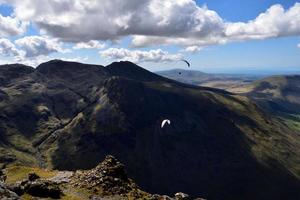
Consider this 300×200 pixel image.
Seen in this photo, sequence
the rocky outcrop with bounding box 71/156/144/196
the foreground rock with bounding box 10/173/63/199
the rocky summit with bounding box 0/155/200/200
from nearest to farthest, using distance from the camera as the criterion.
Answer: the foreground rock with bounding box 10/173/63/199 < the rocky summit with bounding box 0/155/200/200 < the rocky outcrop with bounding box 71/156/144/196

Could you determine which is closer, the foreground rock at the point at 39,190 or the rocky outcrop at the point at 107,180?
the foreground rock at the point at 39,190

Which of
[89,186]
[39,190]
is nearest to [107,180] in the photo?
[89,186]

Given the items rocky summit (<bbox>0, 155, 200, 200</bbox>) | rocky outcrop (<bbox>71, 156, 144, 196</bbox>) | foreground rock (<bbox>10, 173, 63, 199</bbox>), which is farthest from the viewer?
rocky outcrop (<bbox>71, 156, 144, 196</bbox>)

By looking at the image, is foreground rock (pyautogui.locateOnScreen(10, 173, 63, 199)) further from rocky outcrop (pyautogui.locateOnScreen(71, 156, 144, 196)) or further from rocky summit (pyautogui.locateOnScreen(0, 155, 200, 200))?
rocky outcrop (pyautogui.locateOnScreen(71, 156, 144, 196))

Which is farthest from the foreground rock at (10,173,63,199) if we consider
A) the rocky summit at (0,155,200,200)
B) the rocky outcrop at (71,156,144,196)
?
the rocky outcrop at (71,156,144,196)

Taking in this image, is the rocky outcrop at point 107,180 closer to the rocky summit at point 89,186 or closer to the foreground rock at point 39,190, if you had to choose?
the rocky summit at point 89,186

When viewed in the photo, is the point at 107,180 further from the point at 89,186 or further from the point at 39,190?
the point at 39,190

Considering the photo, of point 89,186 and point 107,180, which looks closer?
point 89,186

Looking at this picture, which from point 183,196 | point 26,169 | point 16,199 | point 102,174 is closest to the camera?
point 16,199

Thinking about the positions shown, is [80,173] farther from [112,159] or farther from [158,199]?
[158,199]

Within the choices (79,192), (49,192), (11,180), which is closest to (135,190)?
(79,192)

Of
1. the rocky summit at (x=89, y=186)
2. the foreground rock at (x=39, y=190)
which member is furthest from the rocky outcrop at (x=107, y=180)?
the foreground rock at (x=39, y=190)
